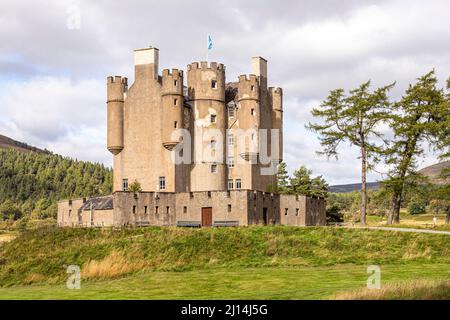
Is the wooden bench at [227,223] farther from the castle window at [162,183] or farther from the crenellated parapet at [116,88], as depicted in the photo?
the crenellated parapet at [116,88]

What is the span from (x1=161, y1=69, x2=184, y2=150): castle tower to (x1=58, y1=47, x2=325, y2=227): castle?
9 centimetres

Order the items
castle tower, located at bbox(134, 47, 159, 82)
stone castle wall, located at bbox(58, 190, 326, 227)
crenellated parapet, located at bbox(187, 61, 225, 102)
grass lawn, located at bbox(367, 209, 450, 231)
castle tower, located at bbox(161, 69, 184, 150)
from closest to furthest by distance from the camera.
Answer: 1. grass lawn, located at bbox(367, 209, 450, 231)
2. stone castle wall, located at bbox(58, 190, 326, 227)
3. castle tower, located at bbox(161, 69, 184, 150)
4. castle tower, located at bbox(134, 47, 159, 82)
5. crenellated parapet, located at bbox(187, 61, 225, 102)

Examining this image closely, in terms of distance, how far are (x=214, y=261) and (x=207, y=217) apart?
1830 centimetres

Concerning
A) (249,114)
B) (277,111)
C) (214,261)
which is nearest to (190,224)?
(249,114)

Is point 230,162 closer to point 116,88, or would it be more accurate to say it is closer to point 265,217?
point 265,217

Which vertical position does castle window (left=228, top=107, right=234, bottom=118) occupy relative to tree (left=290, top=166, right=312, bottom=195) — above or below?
above

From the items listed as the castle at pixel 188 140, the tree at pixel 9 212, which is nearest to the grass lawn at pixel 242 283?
the castle at pixel 188 140

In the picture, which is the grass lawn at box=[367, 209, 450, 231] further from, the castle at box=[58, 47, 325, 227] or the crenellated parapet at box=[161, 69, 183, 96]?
the crenellated parapet at box=[161, 69, 183, 96]

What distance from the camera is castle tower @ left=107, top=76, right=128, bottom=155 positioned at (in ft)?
203

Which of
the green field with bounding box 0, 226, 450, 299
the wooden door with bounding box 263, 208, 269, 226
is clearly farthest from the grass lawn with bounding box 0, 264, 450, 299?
the wooden door with bounding box 263, 208, 269, 226

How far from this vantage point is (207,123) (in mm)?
61812

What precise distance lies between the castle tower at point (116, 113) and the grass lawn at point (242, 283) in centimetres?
2980

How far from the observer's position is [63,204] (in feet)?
203
